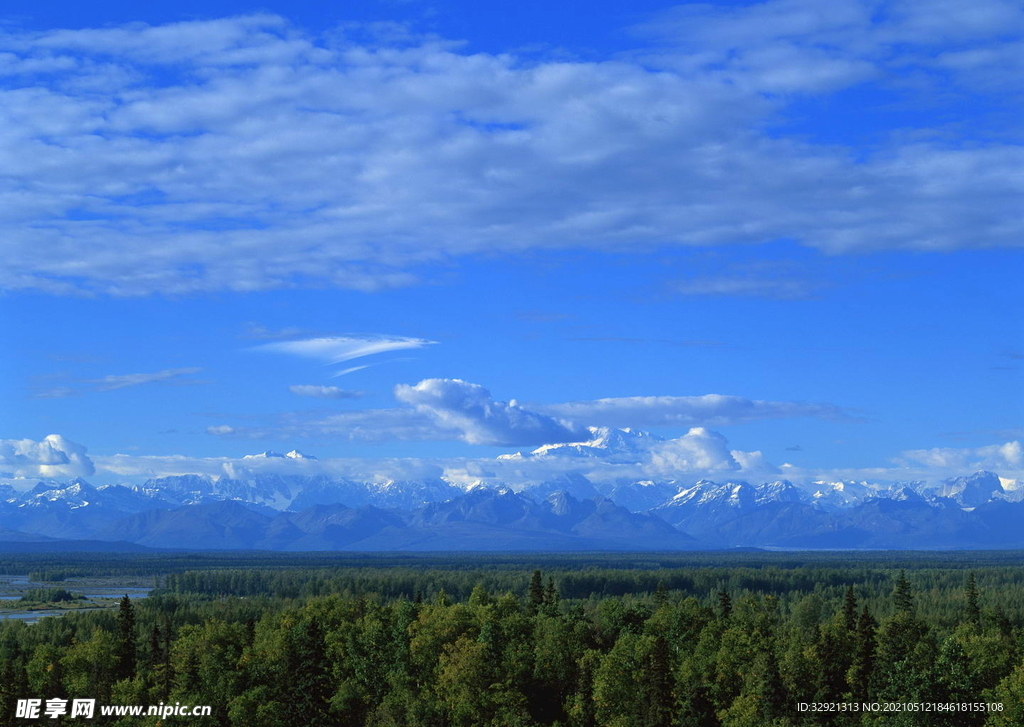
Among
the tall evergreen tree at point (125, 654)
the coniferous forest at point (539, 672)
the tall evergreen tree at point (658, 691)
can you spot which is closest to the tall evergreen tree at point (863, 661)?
the coniferous forest at point (539, 672)

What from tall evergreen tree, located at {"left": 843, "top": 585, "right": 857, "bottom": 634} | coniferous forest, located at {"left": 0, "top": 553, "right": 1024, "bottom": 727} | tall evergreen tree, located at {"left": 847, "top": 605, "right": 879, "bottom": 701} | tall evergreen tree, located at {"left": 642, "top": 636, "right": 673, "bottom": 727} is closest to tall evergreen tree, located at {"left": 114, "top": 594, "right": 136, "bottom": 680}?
coniferous forest, located at {"left": 0, "top": 553, "right": 1024, "bottom": 727}

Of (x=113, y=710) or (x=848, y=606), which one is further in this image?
(x=848, y=606)

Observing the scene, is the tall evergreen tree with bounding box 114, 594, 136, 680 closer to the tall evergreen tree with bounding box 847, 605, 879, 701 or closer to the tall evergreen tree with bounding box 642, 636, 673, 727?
the tall evergreen tree with bounding box 642, 636, 673, 727

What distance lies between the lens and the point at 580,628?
157 m

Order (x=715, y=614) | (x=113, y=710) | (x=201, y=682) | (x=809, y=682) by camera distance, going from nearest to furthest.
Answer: (x=113, y=710) < (x=809, y=682) < (x=201, y=682) < (x=715, y=614)

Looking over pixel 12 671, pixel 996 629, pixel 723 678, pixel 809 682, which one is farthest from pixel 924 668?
pixel 12 671

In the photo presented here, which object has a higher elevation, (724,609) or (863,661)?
(724,609)

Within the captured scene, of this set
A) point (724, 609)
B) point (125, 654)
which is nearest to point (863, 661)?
point (724, 609)

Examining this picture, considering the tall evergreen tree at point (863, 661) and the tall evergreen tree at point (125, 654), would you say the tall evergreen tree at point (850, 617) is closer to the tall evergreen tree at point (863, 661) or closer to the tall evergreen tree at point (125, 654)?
the tall evergreen tree at point (863, 661)

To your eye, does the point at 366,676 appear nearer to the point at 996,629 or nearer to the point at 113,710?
the point at 113,710

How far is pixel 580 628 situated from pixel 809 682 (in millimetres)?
31616

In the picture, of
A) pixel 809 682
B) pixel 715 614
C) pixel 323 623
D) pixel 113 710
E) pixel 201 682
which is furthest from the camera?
pixel 715 614

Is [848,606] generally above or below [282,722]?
above

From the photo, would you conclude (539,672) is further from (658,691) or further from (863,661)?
(863,661)
